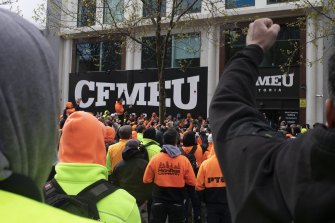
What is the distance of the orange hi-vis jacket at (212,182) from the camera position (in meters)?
6.51

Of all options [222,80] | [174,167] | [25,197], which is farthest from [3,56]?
[174,167]

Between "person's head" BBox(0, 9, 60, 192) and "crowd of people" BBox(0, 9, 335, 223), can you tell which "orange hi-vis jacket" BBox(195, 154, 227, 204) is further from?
"person's head" BBox(0, 9, 60, 192)

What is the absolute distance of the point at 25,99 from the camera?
0.97 meters

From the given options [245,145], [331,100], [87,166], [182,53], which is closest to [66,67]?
[182,53]

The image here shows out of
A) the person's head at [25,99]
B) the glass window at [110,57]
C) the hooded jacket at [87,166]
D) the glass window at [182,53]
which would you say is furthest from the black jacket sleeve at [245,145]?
the glass window at [110,57]

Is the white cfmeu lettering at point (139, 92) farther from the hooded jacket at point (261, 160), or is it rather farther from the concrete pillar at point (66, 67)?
the hooded jacket at point (261, 160)

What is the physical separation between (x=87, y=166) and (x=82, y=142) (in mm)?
195

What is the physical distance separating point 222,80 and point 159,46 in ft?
46.8

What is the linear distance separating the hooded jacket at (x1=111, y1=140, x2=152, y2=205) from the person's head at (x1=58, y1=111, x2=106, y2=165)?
3340 millimetres

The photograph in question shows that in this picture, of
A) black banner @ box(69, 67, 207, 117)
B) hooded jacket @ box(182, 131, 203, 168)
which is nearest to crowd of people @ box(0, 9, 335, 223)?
hooded jacket @ box(182, 131, 203, 168)

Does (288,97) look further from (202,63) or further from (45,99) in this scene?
(45,99)

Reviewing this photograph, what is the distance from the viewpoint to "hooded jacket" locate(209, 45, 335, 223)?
4.23 ft

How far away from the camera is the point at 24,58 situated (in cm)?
98

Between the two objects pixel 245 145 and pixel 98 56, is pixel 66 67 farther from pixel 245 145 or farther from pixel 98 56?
pixel 245 145
